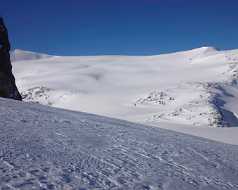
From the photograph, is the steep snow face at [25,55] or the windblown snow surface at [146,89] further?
the steep snow face at [25,55]

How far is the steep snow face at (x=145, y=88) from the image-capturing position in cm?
3641

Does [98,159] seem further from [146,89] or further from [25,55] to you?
[25,55]

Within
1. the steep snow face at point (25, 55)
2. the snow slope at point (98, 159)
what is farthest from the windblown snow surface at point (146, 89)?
the steep snow face at point (25, 55)

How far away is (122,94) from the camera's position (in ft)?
157

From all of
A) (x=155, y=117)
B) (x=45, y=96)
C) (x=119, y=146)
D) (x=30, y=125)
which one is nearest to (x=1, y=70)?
(x=30, y=125)

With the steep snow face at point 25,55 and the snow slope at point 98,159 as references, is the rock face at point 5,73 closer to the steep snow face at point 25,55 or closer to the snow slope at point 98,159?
the snow slope at point 98,159

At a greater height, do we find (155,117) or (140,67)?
(140,67)

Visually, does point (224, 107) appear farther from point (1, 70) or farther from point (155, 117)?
point (1, 70)

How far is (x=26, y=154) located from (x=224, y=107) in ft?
119

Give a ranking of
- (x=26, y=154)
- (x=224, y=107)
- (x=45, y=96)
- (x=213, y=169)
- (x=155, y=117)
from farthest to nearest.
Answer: (x=45, y=96), (x=224, y=107), (x=155, y=117), (x=213, y=169), (x=26, y=154)

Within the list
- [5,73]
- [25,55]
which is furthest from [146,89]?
[25,55]

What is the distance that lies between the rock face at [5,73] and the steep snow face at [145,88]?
1628 cm

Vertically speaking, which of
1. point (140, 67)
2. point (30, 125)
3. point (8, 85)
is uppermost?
point (140, 67)

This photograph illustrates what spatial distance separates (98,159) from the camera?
4879 millimetres
